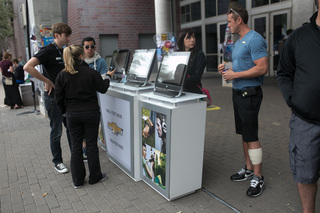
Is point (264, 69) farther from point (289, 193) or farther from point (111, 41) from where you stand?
point (111, 41)

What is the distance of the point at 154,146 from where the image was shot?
3266 millimetres

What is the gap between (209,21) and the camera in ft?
55.0

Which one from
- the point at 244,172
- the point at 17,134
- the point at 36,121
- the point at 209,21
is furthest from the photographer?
the point at 209,21

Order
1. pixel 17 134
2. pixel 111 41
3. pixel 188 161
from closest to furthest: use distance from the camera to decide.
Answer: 1. pixel 188 161
2. pixel 17 134
3. pixel 111 41

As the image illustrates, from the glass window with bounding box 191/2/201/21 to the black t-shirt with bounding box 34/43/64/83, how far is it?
49.4 feet

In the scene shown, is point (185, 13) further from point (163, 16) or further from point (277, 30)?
point (163, 16)

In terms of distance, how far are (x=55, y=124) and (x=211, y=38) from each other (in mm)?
14327

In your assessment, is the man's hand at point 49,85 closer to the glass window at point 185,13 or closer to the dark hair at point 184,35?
the dark hair at point 184,35

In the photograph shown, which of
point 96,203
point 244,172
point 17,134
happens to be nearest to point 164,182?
point 96,203

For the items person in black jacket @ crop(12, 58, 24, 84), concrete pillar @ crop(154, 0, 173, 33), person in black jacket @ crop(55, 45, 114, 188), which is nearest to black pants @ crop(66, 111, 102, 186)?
person in black jacket @ crop(55, 45, 114, 188)

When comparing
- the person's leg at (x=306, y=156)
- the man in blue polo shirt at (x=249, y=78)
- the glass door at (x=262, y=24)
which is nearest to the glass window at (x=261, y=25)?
the glass door at (x=262, y=24)

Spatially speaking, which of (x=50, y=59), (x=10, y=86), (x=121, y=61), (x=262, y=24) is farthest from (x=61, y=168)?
(x=262, y=24)

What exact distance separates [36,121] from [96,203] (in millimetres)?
5319

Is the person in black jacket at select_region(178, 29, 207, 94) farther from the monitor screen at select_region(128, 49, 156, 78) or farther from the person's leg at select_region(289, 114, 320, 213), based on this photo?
the person's leg at select_region(289, 114, 320, 213)
